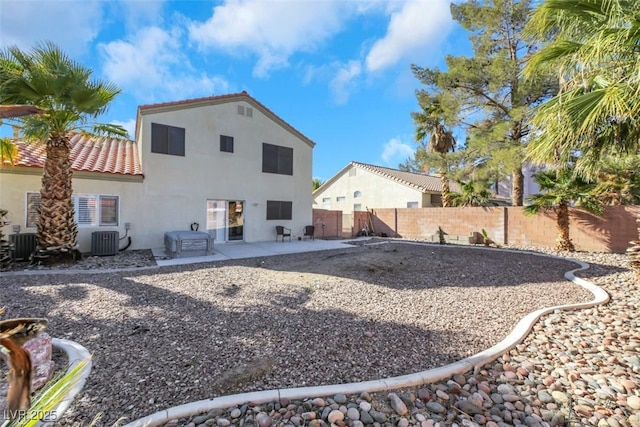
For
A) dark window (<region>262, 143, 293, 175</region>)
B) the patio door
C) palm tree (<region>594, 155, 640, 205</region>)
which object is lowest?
the patio door

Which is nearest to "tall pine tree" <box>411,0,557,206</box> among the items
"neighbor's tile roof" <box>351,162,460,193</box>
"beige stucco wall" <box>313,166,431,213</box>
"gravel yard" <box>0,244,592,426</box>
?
"neighbor's tile roof" <box>351,162,460,193</box>

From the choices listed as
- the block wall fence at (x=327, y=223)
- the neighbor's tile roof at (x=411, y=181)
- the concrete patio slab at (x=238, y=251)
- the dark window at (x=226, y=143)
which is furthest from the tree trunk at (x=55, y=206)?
the neighbor's tile roof at (x=411, y=181)

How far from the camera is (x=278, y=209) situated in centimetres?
1573

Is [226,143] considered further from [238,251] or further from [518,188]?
[518,188]

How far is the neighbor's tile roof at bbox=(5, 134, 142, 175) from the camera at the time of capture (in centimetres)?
1077

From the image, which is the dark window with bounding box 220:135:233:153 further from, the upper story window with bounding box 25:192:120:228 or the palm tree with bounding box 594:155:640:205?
the palm tree with bounding box 594:155:640:205

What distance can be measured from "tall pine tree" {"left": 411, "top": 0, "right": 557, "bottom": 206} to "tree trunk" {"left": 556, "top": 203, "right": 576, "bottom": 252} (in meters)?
2.87

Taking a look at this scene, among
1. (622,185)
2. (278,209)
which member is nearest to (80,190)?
(278,209)

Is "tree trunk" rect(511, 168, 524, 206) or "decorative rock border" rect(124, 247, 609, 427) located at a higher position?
"tree trunk" rect(511, 168, 524, 206)

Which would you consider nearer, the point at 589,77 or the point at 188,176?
the point at 589,77

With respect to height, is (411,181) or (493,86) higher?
(493,86)

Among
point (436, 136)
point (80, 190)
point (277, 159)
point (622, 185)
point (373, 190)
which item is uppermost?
point (436, 136)

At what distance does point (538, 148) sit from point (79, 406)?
358 inches

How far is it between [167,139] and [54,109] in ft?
13.9
